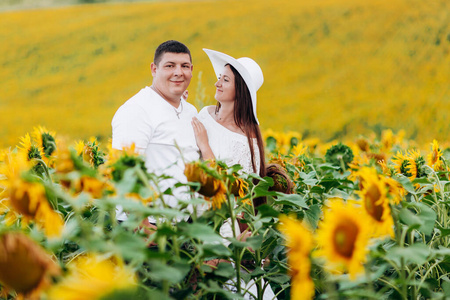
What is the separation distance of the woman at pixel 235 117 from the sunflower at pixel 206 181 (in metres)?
1.01

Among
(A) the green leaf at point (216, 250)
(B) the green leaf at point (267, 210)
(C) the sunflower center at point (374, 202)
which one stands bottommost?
(A) the green leaf at point (216, 250)

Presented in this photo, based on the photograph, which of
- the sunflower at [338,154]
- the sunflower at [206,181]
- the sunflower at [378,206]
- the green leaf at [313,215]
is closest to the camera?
the sunflower at [378,206]

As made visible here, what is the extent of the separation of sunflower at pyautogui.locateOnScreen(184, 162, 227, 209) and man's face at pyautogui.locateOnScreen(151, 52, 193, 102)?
97cm

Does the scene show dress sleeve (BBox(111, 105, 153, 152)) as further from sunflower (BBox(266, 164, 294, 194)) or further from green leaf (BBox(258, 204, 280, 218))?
green leaf (BBox(258, 204, 280, 218))

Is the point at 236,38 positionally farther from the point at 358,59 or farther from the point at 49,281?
the point at 49,281

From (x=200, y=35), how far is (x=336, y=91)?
5232mm

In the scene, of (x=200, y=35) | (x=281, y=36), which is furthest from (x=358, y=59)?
(x=200, y=35)

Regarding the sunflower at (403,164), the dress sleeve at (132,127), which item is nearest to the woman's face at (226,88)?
the dress sleeve at (132,127)

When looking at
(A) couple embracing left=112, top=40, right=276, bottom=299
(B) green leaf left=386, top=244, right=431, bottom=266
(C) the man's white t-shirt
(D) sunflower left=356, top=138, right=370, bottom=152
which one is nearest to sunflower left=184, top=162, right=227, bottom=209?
(B) green leaf left=386, top=244, right=431, bottom=266

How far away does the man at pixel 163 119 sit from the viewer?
5.90ft

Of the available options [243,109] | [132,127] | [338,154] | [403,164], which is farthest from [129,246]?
[338,154]

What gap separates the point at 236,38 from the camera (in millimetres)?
13953

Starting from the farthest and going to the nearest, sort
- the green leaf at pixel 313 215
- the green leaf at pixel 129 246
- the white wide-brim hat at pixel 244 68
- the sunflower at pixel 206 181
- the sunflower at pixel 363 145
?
the sunflower at pixel 363 145
the white wide-brim hat at pixel 244 68
the green leaf at pixel 313 215
the sunflower at pixel 206 181
the green leaf at pixel 129 246

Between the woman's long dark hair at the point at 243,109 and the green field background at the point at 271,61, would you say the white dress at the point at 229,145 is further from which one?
the green field background at the point at 271,61
